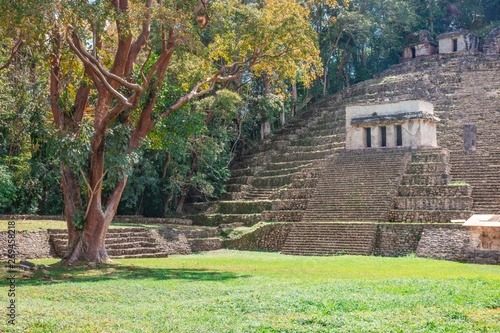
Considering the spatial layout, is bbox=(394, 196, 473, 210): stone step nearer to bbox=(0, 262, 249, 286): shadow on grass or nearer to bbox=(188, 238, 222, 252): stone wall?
bbox=(188, 238, 222, 252): stone wall

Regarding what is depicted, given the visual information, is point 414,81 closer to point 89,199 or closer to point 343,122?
point 343,122

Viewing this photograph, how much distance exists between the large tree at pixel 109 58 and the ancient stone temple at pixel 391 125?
10.9 meters

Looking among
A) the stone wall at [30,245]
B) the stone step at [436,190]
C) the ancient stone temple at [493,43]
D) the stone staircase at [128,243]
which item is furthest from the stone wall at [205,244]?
the ancient stone temple at [493,43]

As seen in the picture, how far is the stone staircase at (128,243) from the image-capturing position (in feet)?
57.0

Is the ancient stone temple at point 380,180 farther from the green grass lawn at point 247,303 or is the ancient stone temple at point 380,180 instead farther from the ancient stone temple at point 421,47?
the ancient stone temple at point 421,47

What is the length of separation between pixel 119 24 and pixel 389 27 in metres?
37.3

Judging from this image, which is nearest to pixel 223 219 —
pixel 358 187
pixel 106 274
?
pixel 358 187

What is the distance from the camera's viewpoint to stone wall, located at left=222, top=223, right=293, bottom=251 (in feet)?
72.5

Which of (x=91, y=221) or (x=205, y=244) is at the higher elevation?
(x=91, y=221)

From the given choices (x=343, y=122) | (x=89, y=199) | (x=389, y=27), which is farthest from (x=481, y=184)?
(x=389, y=27)

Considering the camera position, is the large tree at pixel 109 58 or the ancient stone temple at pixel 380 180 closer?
the large tree at pixel 109 58

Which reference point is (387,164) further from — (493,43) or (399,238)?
(493,43)

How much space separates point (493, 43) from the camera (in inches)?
1633

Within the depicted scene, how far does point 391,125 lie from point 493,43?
21.1m
